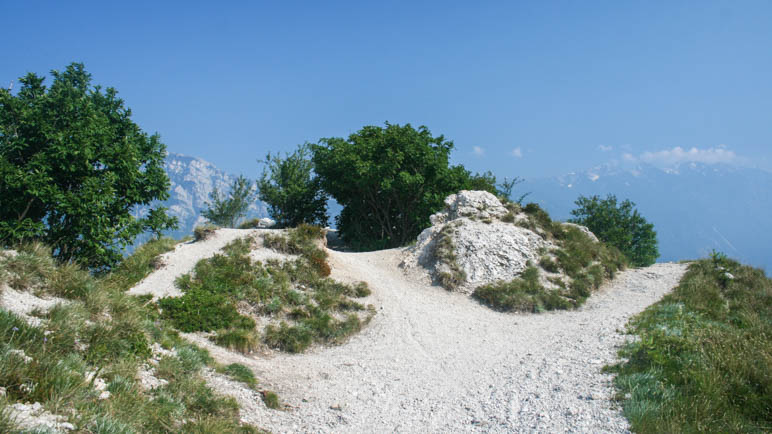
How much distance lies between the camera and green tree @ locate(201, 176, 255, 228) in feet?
133

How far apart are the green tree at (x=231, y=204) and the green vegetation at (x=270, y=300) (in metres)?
24.1

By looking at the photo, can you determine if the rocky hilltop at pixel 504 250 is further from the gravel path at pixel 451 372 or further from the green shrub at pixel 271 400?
the green shrub at pixel 271 400

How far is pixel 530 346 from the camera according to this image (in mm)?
12648

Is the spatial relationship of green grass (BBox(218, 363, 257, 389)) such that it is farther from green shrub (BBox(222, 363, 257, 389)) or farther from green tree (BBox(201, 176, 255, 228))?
green tree (BBox(201, 176, 255, 228))

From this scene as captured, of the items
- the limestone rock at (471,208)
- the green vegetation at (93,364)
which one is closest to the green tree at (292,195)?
the limestone rock at (471,208)

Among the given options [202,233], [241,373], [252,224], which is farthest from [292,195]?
[241,373]

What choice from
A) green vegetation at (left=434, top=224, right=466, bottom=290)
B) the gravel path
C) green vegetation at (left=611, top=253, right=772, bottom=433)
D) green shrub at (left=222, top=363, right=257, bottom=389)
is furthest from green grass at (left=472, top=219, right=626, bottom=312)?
green shrub at (left=222, top=363, right=257, bottom=389)

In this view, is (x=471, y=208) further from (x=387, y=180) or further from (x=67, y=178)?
(x=67, y=178)

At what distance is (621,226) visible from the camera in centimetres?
4175

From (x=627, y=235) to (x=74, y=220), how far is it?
4239 centimetres

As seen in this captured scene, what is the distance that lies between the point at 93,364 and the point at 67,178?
9213 millimetres

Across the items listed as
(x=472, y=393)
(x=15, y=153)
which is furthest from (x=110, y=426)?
(x=15, y=153)

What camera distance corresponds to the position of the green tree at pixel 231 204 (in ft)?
133

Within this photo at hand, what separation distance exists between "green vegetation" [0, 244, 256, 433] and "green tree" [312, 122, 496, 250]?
20048 millimetres
